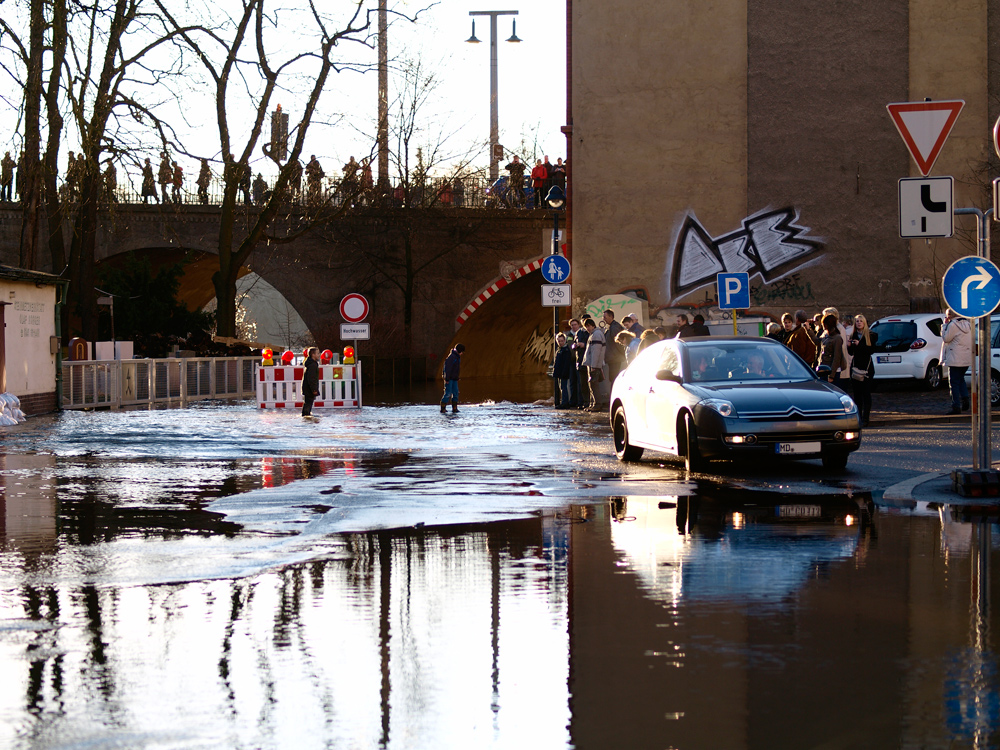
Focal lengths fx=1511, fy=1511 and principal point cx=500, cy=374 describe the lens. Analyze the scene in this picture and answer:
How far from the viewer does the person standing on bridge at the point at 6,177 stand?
3605 centimetres

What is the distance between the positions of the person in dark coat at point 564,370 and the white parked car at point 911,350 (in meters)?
6.00

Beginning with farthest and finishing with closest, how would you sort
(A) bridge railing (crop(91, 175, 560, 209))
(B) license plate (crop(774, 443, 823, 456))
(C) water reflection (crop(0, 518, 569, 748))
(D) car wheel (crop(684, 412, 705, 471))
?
(A) bridge railing (crop(91, 175, 560, 209))
(D) car wheel (crop(684, 412, 705, 471))
(B) license plate (crop(774, 443, 823, 456))
(C) water reflection (crop(0, 518, 569, 748))

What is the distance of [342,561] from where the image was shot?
9.09 m

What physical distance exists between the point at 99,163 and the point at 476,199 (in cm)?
2219

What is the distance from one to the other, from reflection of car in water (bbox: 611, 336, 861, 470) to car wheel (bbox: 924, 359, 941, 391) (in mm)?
13622

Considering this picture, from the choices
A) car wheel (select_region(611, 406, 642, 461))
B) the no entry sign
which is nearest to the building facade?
the no entry sign

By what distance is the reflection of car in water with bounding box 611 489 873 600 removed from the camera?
832 cm

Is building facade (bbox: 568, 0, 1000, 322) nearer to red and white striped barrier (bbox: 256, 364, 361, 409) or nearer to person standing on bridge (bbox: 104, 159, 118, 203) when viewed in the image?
red and white striped barrier (bbox: 256, 364, 361, 409)

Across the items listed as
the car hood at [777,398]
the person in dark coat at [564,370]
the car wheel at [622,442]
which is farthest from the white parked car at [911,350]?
the car hood at [777,398]

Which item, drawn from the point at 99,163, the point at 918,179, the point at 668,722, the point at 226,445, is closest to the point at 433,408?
the point at 99,163

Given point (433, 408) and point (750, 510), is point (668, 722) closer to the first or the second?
point (750, 510)

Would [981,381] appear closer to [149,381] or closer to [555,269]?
[555,269]

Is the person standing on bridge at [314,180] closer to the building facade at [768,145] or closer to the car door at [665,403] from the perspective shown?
the building facade at [768,145]

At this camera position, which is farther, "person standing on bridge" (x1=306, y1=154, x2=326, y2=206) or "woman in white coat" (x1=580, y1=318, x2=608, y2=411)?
"person standing on bridge" (x1=306, y1=154, x2=326, y2=206)
